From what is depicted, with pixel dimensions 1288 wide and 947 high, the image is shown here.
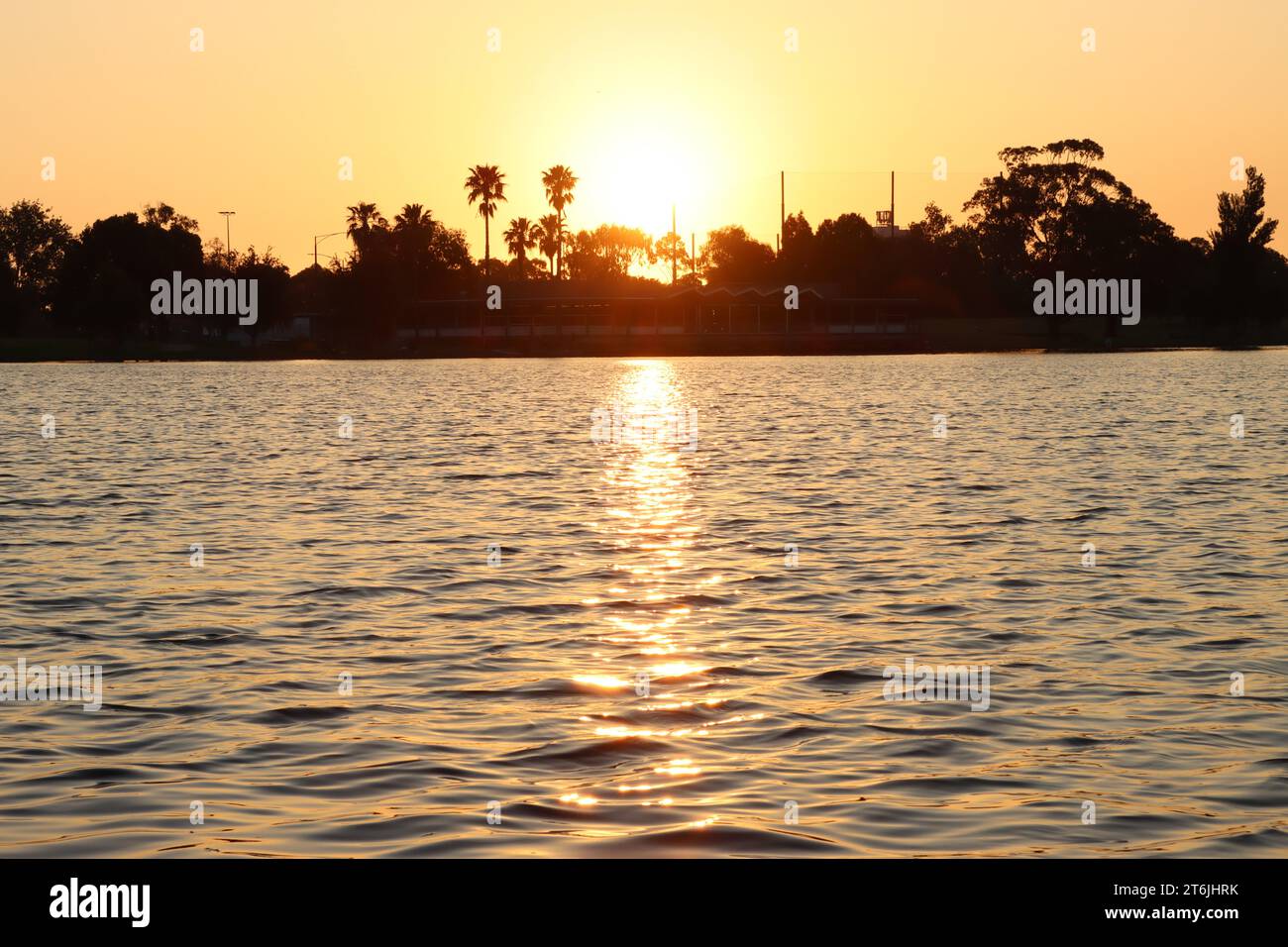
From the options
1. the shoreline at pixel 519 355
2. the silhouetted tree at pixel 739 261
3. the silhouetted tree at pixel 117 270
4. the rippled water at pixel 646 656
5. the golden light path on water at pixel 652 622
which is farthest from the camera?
the silhouetted tree at pixel 739 261

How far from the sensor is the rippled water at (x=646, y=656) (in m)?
8.09

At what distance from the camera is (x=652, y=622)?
13.9 meters

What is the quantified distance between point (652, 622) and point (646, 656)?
154cm

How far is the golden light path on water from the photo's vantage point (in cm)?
901

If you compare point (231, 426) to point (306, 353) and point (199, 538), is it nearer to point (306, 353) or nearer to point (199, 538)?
point (199, 538)

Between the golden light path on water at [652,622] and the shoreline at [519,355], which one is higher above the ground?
the shoreline at [519,355]

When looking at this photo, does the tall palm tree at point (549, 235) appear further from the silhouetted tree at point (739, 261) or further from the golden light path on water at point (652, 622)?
the golden light path on water at point (652, 622)

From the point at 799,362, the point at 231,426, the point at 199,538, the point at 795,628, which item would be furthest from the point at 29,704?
the point at 799,362

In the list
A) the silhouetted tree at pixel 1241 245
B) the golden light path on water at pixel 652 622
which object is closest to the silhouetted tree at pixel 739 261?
the silhouetted tree at pixel 1241 245

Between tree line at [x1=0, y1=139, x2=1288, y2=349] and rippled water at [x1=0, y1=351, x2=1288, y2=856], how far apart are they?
109 m

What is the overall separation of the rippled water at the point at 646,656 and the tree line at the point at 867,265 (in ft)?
357

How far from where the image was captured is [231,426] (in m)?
47.4

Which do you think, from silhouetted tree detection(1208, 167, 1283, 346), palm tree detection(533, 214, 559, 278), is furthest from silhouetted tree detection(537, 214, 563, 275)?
silhouetted tree detection(1208, 167, 1283, 346)
